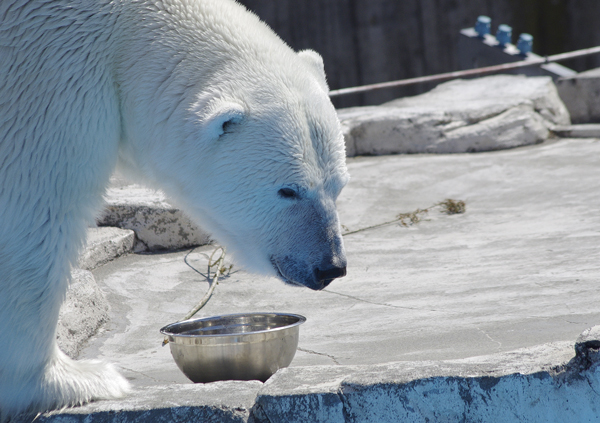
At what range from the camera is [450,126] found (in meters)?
6.25

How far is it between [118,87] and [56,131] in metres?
0.23

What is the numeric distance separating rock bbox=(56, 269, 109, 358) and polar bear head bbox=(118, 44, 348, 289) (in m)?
0.96

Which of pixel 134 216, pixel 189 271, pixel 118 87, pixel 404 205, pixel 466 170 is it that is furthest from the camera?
pixel 466 170

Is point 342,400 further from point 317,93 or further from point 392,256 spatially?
point 392,256

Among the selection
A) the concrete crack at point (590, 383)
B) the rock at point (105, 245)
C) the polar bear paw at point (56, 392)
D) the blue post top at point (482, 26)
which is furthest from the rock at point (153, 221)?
the blue post top at point (482, 26)

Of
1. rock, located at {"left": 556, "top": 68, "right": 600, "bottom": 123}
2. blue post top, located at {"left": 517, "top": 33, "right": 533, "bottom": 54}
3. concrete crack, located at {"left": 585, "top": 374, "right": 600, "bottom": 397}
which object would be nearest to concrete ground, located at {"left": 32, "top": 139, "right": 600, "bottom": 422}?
concrete crack, located at {"left": 585, "top": 374, "right": 600, "bottom": 397}

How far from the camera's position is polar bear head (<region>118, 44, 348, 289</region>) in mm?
2027

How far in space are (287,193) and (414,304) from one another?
132cm

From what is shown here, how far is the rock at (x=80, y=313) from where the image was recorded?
9.37 feet

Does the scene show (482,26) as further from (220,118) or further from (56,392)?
(56,392)

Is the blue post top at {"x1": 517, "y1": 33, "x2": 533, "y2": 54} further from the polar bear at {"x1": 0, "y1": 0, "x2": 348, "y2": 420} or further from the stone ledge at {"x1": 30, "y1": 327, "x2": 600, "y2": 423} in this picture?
the stone ledge at {"x1": 30, "y1": 327, "x2": 600, "y2": 423}

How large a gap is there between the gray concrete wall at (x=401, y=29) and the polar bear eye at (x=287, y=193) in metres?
8.49

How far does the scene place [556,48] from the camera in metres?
11.0

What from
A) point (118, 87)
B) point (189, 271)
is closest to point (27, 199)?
point (118, 87)
